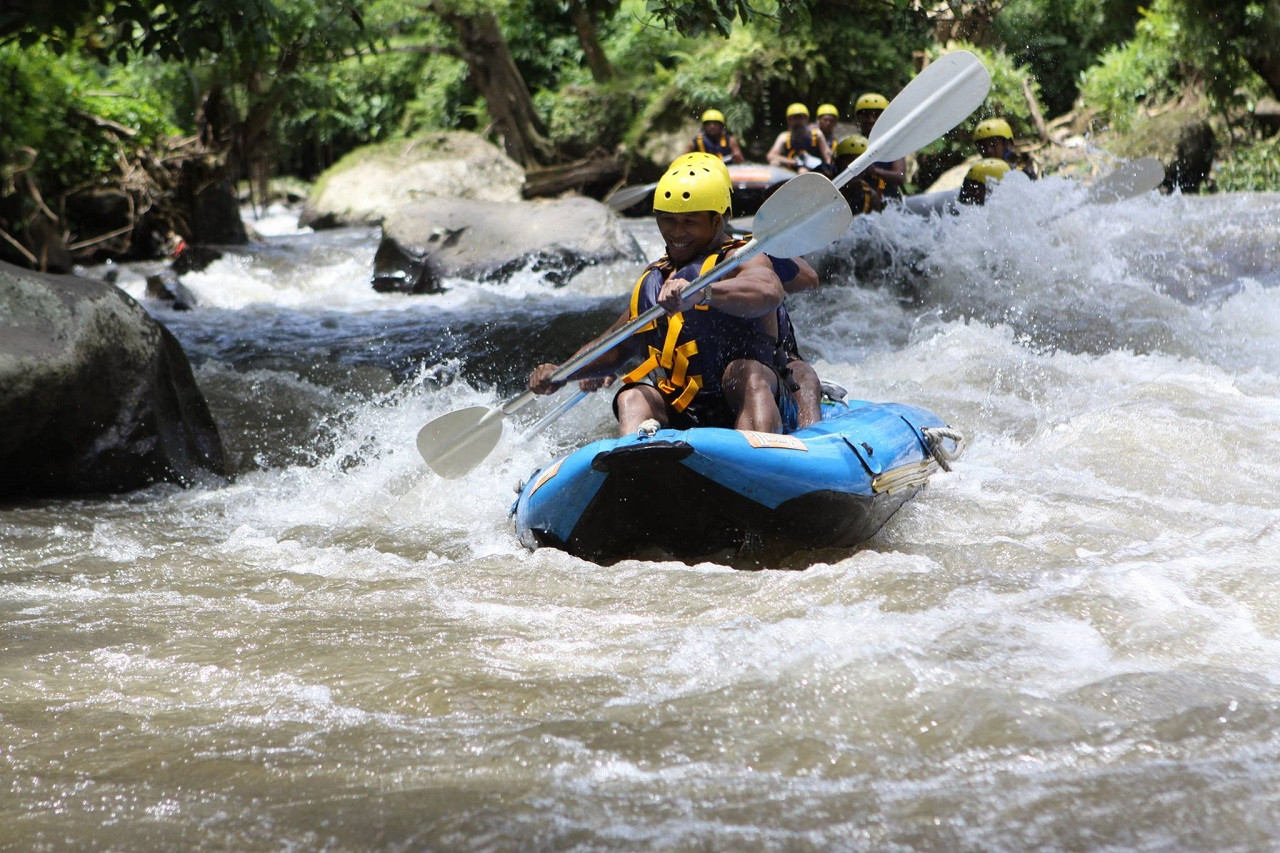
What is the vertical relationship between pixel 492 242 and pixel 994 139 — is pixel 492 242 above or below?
below

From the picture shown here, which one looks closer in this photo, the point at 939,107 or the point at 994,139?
the point at 939,107

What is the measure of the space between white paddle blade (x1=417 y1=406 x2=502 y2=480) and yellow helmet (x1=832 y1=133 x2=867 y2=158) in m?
4.33

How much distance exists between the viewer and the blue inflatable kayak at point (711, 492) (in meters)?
3.42

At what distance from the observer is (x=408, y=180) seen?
17047 millimetres

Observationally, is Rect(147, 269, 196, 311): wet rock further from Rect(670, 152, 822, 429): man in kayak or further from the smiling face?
the smiling face

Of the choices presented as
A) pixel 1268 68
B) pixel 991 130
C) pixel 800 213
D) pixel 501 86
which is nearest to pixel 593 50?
pixel 501 86

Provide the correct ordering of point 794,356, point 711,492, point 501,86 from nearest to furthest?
1. point 711,492
2. point 794,356
3. point 501,86

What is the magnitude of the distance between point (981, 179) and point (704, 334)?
561 cm

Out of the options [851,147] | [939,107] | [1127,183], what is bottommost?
[1127,183]

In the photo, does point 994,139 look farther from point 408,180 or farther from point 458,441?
point 408,180

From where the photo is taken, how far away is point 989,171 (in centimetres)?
884

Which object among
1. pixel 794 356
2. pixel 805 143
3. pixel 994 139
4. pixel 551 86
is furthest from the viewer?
pixel 551 86

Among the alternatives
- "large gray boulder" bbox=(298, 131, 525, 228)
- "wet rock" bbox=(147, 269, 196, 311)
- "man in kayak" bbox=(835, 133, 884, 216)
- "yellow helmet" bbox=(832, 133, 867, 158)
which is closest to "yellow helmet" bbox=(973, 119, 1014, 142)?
"man in kayak" bbox=(835, 133, 884, 216)

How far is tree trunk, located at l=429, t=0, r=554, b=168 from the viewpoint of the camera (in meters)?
16.9
